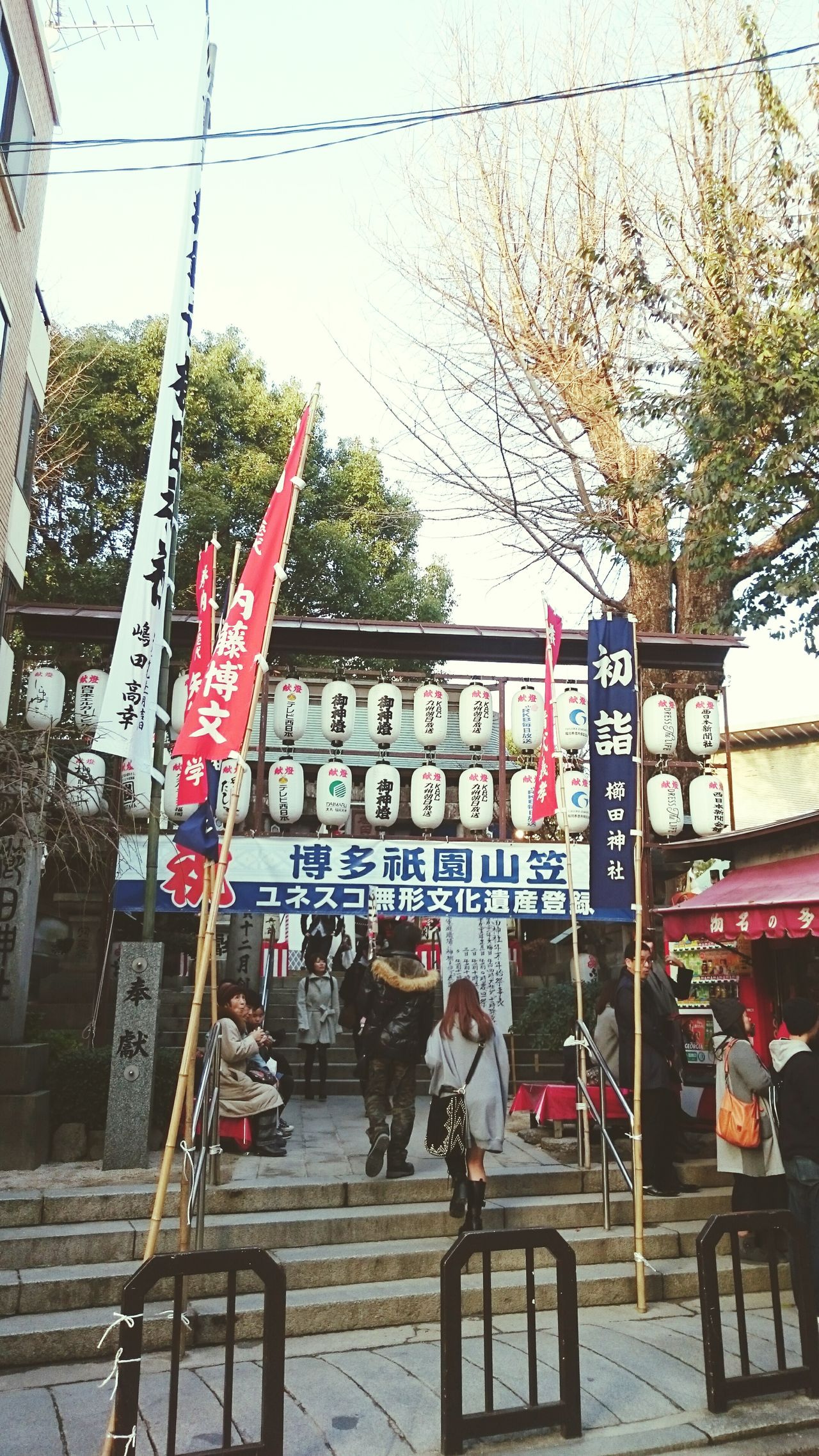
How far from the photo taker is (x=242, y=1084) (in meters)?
9.15

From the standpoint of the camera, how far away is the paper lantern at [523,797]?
12891mm

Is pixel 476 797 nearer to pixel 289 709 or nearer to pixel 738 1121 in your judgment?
pixel 289 709

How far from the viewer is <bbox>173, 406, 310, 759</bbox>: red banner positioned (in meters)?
6.26

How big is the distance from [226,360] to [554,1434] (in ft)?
80.6

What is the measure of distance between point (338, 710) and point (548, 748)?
2978 millimetres

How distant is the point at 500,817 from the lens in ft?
42.1

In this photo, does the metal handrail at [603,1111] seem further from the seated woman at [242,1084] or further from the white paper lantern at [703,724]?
the white paper lantern at [703,724]

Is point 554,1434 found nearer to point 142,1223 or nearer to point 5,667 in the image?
point 142,1223

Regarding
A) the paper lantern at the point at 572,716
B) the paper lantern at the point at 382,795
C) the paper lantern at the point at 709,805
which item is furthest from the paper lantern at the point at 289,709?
the paper lantern at the point at 709,805

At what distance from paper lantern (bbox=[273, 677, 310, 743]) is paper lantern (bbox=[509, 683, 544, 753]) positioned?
2723 mm

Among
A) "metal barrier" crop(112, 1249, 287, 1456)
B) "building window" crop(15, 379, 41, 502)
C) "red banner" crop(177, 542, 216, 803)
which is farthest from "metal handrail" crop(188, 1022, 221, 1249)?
"building window" crop(15, 379, 41, 502)

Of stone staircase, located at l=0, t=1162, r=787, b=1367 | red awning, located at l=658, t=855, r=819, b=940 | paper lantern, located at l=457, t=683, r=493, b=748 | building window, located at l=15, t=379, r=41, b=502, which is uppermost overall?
building window, located at l=15, t=379, r=41, b=502

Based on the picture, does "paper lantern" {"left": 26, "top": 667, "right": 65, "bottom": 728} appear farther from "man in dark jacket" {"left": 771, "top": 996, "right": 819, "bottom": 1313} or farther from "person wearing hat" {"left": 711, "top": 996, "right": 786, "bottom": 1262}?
"man in dark jacket" {"left": 771, "top": 996, "right": 819, "bottom": 1313}

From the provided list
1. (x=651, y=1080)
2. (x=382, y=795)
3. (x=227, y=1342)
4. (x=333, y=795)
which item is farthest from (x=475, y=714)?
(x=227, y=1342)
